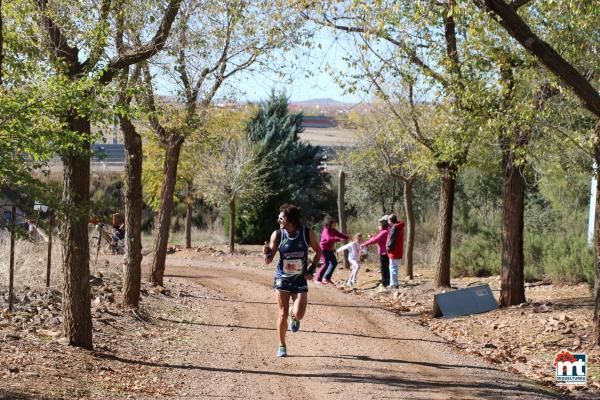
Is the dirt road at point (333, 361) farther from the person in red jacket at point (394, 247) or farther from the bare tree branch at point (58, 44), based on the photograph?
the bare tree branch at point (58, 44)

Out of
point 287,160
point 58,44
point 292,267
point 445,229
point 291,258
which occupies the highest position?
point 287,160

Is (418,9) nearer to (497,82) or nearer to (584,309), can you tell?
(497,82)

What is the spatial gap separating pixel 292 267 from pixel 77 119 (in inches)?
127

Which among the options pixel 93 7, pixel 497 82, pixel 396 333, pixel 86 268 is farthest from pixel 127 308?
pixel 497 82

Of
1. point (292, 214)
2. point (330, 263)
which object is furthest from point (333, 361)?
point (330, 263)

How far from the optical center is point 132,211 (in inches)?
538

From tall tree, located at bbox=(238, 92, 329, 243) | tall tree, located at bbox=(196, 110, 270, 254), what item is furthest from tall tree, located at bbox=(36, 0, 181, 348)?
tall tree, located at bbox=(238, 92, 329, 243)

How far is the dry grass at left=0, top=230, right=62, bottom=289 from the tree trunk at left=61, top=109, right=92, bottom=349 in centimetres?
382

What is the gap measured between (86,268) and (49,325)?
1.61 metres

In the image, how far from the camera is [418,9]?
10.3 metres

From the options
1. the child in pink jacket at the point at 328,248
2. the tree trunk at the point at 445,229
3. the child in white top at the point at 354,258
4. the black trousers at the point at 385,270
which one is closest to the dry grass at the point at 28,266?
the child in pink jacket at the point at 328,248

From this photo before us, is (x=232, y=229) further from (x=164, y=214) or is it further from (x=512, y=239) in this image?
(x=512, y=239)

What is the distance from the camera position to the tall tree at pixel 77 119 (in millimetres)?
9523

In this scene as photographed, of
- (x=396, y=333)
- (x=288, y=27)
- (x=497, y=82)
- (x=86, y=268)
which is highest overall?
(x=288, y=27)
